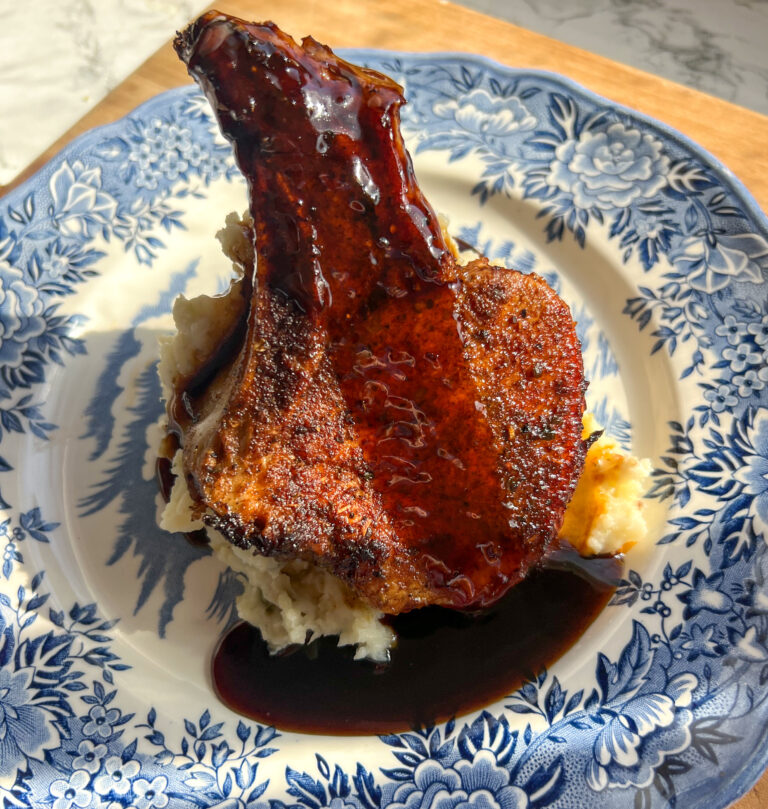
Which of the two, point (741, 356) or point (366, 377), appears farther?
point (741, 356)

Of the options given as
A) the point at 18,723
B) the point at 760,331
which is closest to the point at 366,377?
the point at 18,723

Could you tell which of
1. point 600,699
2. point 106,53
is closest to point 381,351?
point 600,699

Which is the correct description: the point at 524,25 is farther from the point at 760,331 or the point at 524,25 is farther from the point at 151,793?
the point at 151,793

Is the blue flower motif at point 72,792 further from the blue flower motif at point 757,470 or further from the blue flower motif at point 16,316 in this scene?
the blue flower motif at point 757,470

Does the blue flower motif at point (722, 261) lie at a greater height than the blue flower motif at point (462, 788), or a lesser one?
greater

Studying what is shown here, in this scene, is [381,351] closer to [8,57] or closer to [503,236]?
[503,236]

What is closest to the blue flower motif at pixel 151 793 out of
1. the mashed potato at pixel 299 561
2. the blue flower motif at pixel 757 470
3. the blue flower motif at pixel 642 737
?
the mashed potato at pixel 299 561
